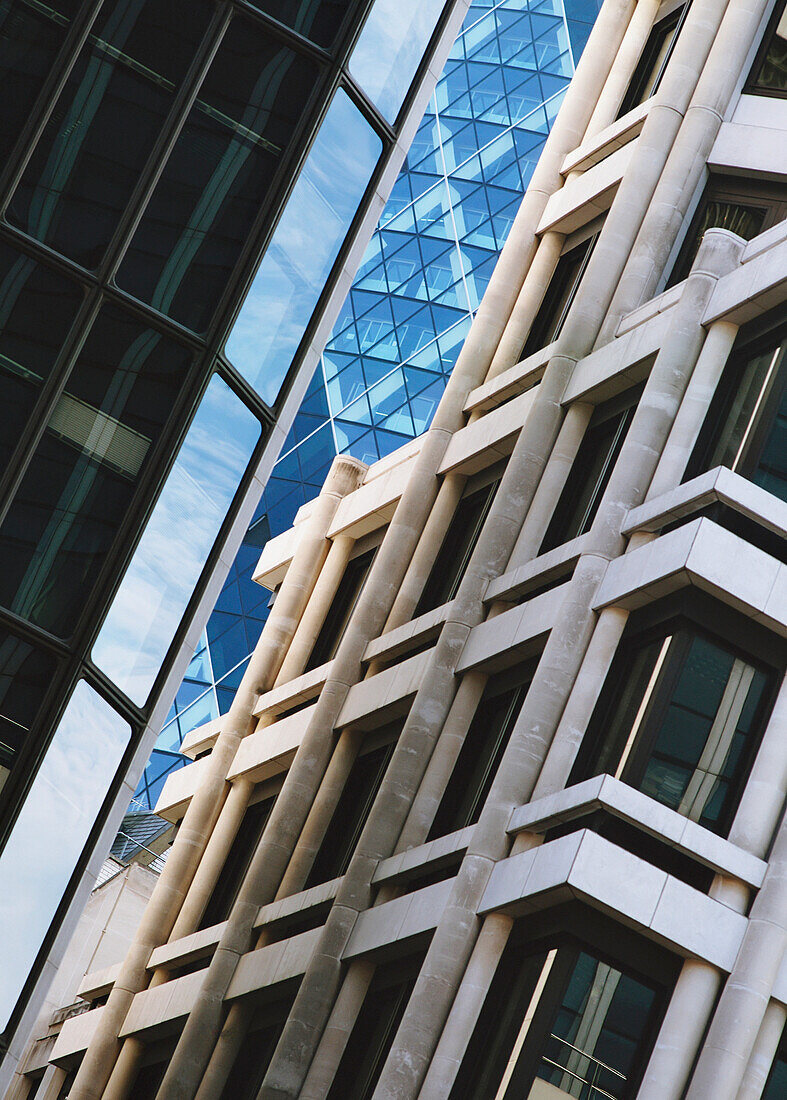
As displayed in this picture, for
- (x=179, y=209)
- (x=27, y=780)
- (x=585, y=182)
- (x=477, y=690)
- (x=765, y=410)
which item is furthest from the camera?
(x=585, y=182)

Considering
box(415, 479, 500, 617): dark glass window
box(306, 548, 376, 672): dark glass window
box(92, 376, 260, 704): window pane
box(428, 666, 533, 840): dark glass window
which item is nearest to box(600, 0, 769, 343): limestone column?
box(415, 479, 500, 617): dark glass window

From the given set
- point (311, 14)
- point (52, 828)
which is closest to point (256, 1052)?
point (52, 828)

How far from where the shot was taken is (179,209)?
18.1 meters

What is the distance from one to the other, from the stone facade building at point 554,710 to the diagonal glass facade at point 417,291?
5376 centimetres

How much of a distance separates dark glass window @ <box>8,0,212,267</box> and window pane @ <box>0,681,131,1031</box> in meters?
Result: 4.50

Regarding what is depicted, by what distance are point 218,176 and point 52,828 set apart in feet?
22.4

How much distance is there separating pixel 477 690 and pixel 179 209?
12.7 meters

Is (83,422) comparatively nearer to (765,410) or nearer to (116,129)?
(116,129)

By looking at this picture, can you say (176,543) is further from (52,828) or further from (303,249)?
(303,249)

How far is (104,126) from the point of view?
1766cm

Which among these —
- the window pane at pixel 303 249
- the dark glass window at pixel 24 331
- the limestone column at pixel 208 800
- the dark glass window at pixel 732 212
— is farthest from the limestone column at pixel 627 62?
the dark glass window at pixel 24 331

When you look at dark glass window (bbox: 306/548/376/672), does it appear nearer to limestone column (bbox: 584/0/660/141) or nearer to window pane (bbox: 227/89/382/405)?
limestone column (bbox: 584/0/660/141)

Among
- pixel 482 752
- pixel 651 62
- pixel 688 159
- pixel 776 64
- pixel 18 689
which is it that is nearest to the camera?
pixel 18 689

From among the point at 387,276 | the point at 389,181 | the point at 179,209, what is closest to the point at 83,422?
the point at 179,209
